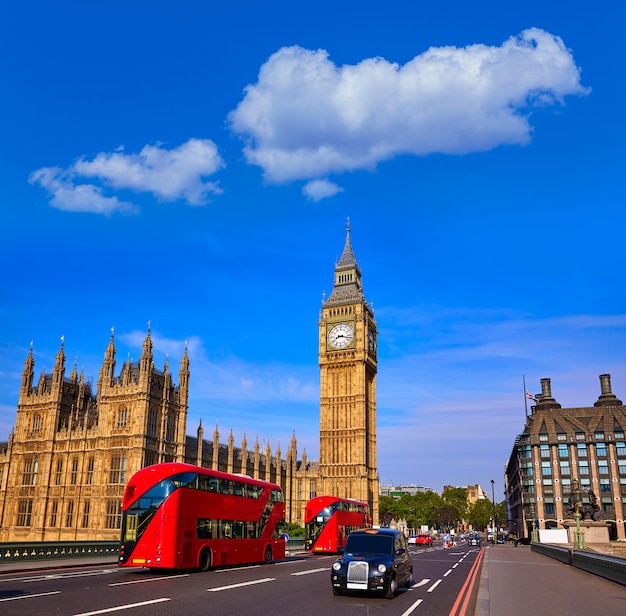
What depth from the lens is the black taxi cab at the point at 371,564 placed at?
1772 centimetres

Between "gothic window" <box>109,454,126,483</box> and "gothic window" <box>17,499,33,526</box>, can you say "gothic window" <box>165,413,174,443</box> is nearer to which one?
"gothic window" <box>109,454,126,483</box>

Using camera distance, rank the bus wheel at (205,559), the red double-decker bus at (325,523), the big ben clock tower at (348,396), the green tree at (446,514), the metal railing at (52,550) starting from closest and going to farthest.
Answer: the bus wheel at (205,559)
the metal railing at (52,550)
the red double-decker bus at (325,523)
the big ben clock tower at (348,396)
the green tree at (446,514)

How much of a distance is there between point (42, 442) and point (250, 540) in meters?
54.2

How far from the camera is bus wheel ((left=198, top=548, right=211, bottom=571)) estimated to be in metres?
25.8

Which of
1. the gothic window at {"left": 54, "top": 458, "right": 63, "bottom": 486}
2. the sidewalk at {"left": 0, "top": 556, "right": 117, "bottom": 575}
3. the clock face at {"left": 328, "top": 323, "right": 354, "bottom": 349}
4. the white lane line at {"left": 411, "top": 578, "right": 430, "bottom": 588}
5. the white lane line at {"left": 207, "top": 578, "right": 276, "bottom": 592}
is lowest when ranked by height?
the sidewalk at {"left": 0, "top": 556, "right": 117, "bottom": 575}

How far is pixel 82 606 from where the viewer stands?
48.8 ft

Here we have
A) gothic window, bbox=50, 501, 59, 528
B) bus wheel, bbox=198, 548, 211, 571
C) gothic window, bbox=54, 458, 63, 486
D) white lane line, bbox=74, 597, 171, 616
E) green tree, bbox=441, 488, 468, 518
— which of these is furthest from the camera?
green tree, bbox=441, 488, 468, 518

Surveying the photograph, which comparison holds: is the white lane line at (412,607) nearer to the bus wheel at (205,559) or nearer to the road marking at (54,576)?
the bus wheel at (205,559)

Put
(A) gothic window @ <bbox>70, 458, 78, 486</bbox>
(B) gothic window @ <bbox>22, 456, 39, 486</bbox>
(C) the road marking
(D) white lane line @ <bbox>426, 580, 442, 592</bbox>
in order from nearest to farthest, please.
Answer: (D) white lane line @ <bbox>426, 580, 442, 592</bbox>
(C) the road marking
(A) gothic window @ <bbox>70, 458, 78, 486</bbox>
(B) gothic window @ <bbox>22, 456, 39, 486</bbox>

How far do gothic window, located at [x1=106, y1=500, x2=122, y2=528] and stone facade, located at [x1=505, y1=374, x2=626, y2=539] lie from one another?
76.9 meters

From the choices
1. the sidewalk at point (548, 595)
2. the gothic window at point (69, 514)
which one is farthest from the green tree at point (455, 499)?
the sidewalk at point (548, 595)

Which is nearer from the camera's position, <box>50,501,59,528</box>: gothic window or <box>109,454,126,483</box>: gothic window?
<box>109,454,126,483</box>: gothic window

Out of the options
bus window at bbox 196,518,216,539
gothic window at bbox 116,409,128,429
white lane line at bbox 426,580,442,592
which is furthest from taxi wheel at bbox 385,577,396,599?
gothic window at bbox 116,409,128,429

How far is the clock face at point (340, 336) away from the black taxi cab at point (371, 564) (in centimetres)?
8818
